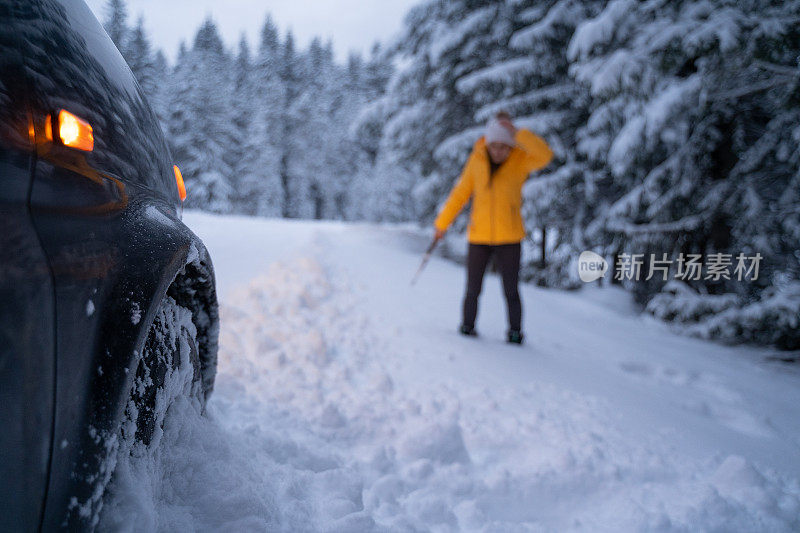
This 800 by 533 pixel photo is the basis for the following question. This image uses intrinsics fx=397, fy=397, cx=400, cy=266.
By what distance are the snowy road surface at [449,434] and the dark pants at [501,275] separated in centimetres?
29

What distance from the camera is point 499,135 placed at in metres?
3.51

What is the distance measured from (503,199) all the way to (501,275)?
0.72 metres

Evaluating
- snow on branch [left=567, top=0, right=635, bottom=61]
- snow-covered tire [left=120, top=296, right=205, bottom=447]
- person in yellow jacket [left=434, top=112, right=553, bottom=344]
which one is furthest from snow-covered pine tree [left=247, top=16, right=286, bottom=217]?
snow-covered tire [left=120, top=296, right=205, bottom=447]

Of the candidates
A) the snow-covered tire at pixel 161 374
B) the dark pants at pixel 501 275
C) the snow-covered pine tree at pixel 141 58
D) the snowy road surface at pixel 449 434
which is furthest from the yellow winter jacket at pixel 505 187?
the snow-covered tire at pixel 161 374

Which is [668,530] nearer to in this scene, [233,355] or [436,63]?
[233,355]

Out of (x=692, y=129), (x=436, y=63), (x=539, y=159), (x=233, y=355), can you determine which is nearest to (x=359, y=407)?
(x=233, y=355)

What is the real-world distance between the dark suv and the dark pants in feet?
10.2

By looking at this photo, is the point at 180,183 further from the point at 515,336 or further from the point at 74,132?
the point at 515,336

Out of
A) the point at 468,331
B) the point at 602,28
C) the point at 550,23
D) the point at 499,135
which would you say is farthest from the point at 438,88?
the point at 468,331

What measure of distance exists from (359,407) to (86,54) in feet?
6.59

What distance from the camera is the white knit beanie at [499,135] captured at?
3506 mm

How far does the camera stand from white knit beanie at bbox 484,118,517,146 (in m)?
3.51

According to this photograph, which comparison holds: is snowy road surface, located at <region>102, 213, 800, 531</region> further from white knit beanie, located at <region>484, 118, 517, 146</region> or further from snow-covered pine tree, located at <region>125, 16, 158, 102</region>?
white knit beanie, located at <region>484, 118, 517, 146</region>

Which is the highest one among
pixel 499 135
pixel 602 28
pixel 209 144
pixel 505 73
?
pixel 209 144
